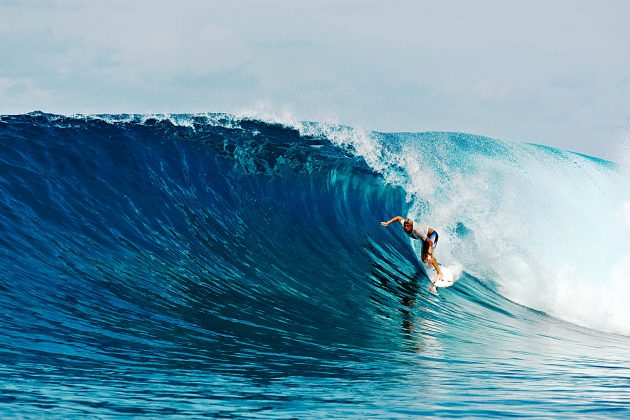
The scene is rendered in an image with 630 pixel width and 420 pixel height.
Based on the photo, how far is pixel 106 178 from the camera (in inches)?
490

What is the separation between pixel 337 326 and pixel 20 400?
4661mm

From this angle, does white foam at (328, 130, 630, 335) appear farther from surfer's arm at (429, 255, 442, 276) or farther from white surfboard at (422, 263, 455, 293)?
surfer's arm at (429, 255, 442, 276)

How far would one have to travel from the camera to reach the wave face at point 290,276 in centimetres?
591

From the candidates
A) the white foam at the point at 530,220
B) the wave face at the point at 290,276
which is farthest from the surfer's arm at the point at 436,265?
the white foam at the point at 530,220

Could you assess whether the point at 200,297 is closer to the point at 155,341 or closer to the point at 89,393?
the point at 155,341

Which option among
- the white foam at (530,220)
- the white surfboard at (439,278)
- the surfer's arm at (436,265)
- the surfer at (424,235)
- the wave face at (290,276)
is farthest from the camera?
the white foam at (530,220)

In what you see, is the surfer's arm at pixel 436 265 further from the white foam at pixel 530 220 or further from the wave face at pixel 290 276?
the white foam at pixel 530 220

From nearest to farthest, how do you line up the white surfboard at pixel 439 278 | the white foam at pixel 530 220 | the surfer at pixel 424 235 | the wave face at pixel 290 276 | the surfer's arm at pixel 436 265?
the wave face at pixel 290 276 → the surfer at pixel 424 235 → the white surfboard at pixel 439 278 → the surfer's arm at pixel 436 265 → the white foam at pixel 530 220

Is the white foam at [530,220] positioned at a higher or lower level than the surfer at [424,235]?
higher

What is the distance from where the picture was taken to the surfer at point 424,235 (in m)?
11.8

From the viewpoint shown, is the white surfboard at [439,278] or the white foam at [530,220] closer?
the white surfboard at [439,278]

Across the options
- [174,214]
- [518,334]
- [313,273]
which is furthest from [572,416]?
[174,214]

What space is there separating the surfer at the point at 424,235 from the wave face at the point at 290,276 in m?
0.37

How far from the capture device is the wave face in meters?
5.91
